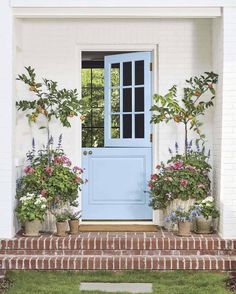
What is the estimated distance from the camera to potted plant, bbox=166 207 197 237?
716 centimetres

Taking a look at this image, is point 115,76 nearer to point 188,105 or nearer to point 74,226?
point 188,105

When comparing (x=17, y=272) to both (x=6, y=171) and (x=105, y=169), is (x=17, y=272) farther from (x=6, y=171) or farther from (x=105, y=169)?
(x=105, y=169)

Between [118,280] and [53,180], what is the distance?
1.53 meters

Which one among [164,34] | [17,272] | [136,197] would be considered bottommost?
[17,272]

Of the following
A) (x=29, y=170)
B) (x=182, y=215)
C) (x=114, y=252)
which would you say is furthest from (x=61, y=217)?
(x=182, y=215)

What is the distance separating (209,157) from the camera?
25.9 ft

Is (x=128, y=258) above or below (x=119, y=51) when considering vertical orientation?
below

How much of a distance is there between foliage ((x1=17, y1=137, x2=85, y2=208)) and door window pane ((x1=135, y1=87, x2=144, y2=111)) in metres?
1.19

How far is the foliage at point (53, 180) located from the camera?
7.31 meters

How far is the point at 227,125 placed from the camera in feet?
23.3

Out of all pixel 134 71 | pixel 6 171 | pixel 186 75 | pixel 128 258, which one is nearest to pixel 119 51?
pixel 134 71

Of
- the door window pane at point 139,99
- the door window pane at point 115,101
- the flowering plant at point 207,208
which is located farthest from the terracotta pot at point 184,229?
the door window pane at point 115,101

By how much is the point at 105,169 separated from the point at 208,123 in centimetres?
147

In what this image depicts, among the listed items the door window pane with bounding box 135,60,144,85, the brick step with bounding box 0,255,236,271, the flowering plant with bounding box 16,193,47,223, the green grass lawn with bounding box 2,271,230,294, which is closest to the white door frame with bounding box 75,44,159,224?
the door window pane with bounding box 135,60,144,85
